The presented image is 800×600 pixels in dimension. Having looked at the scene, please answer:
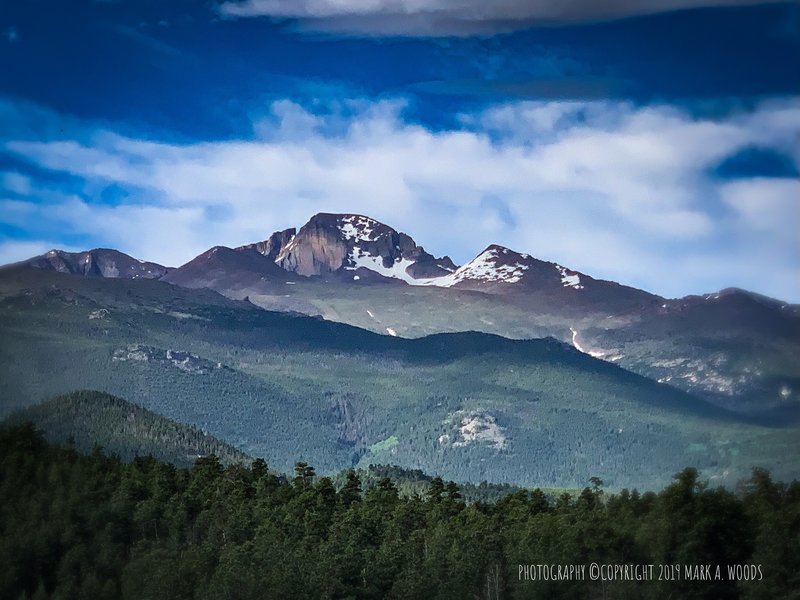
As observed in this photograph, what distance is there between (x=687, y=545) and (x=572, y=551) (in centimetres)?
1330

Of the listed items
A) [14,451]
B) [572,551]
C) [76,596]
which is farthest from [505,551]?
[14,451]

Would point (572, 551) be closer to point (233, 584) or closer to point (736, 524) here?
point (736, 524)

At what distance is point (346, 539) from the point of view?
14625 centimetres

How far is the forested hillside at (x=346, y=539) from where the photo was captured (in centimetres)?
12400

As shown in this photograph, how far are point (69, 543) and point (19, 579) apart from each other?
7.95 meters

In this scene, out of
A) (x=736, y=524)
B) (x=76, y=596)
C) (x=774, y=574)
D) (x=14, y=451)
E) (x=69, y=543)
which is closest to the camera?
(x=774, y=574)

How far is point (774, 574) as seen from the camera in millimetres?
115312

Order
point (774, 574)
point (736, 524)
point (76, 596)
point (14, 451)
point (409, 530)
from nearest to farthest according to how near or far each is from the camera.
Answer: point (774, 574) → point (736, 524) → point (76, 596) → point (409, 530) → point (14, 451)

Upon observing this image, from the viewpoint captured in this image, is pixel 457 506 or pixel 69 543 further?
pixel 457 506

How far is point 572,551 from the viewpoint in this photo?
13300 centimetres

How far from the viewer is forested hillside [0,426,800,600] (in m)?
124

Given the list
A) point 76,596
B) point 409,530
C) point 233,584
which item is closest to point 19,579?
point 76,596

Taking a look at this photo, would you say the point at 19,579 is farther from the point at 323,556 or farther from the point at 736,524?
the point at 736,524

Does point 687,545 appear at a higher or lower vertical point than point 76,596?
higher
